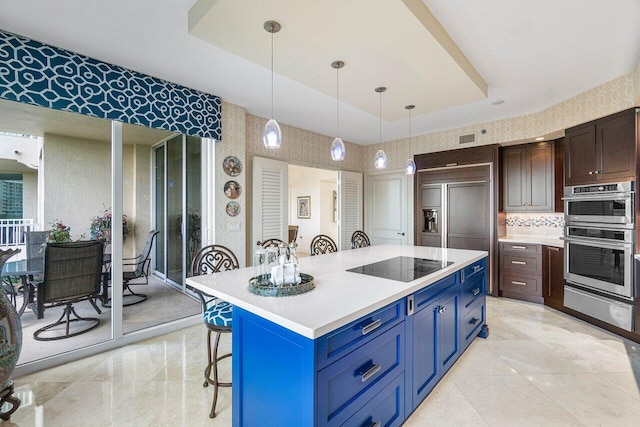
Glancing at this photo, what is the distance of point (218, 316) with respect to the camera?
6.01 feet

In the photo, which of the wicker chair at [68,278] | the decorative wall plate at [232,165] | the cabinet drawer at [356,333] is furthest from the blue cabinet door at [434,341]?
the wicker chair at [68,278]

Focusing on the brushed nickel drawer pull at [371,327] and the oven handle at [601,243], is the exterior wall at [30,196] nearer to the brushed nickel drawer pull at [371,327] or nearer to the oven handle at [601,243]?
the brushed nickel drawer pull at [371,327]

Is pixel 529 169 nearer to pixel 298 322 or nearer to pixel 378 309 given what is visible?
pixel 378 309

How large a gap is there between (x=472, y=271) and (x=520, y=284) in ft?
6.65

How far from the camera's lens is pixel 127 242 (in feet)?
10.5

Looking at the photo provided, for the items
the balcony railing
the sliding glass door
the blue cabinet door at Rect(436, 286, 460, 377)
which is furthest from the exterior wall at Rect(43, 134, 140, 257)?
the blue cabinet door at Rect(436, 286, 460, 377)

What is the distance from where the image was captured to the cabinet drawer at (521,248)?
3864 millimetres

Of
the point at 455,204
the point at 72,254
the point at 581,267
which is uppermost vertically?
the point at 455,204

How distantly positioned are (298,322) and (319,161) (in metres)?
4.10

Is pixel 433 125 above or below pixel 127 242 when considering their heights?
above

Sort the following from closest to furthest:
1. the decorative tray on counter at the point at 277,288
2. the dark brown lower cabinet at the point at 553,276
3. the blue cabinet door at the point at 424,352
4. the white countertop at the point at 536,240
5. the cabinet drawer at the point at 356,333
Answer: the cabinet drawer at the point at 356,333
the decorative tray on counter at the point at 277,288
the blue cabinet door at the point at 424,352
the dark brown lower cabinet at the point at 553,276
the white countertop at the point at 536,240

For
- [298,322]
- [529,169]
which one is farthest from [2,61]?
[529,169]

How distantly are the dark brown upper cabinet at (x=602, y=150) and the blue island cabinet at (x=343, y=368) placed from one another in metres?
2.46

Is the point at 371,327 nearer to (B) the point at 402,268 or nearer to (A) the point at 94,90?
(B) the point at 402,268
